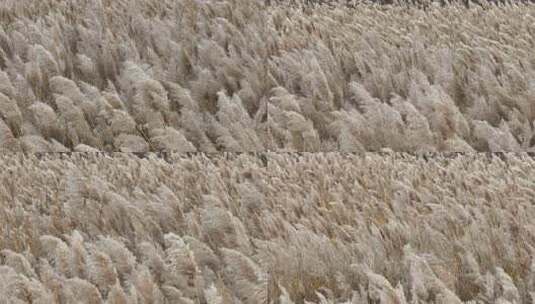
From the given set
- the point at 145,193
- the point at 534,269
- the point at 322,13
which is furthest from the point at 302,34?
the point at 534,269

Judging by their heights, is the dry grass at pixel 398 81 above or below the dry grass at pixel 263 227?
above

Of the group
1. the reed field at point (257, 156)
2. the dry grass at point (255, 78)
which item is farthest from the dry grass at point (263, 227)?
the dry grass at point (255, 78)

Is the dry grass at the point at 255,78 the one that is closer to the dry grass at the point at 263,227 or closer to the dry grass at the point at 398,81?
the dry grass at the point at 398,81

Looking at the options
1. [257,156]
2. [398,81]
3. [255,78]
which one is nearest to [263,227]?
[257,156]

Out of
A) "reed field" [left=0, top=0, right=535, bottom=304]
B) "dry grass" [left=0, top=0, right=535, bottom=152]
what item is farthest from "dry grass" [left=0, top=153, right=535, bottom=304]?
"dry grass" [left=0, top=0, right=535, bottom=152]

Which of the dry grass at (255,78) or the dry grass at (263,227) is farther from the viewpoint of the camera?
the dry grass at (255,78)

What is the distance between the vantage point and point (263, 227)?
120 inches

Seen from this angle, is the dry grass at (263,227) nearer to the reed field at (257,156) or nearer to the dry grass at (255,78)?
the reed field at (257,156)

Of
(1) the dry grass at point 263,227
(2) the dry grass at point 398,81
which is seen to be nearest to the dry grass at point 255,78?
(2) the dry grass at point 398,81

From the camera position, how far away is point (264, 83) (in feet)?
10.7

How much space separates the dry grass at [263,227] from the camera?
280 cm

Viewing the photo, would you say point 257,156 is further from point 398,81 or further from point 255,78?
point 398,81

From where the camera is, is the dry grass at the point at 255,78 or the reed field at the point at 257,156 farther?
the dry grass at the point at 255,78

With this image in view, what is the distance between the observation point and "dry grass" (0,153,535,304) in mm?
2801
